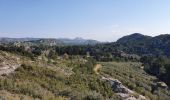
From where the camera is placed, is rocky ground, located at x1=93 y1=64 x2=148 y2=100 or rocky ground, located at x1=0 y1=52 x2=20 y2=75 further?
rocky ground, located at x1=93 y1=64 x2=148 y2=100

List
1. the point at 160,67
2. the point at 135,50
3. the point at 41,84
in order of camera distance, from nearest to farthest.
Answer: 1. the point at 41,84
2. the point at 160,67
3. the point at 135,50

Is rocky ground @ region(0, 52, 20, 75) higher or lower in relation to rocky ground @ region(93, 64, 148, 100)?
higher

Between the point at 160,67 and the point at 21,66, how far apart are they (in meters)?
42.7

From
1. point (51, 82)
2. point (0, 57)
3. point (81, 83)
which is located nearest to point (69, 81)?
point (81, 83)

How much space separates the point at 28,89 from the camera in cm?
1656

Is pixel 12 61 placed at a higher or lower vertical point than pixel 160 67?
higher

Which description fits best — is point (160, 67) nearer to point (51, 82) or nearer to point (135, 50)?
point (51, 82)

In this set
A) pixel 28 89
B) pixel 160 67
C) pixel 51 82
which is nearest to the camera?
pixel 28 89

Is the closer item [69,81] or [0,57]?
[69,81]

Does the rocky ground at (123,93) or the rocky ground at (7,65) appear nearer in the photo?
the rocky ground at (7,65)

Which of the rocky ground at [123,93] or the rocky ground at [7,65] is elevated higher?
the rocky ground at [7,65]

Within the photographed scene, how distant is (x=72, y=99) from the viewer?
56.1ft

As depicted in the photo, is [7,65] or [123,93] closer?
[7,65]

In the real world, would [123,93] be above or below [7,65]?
below
